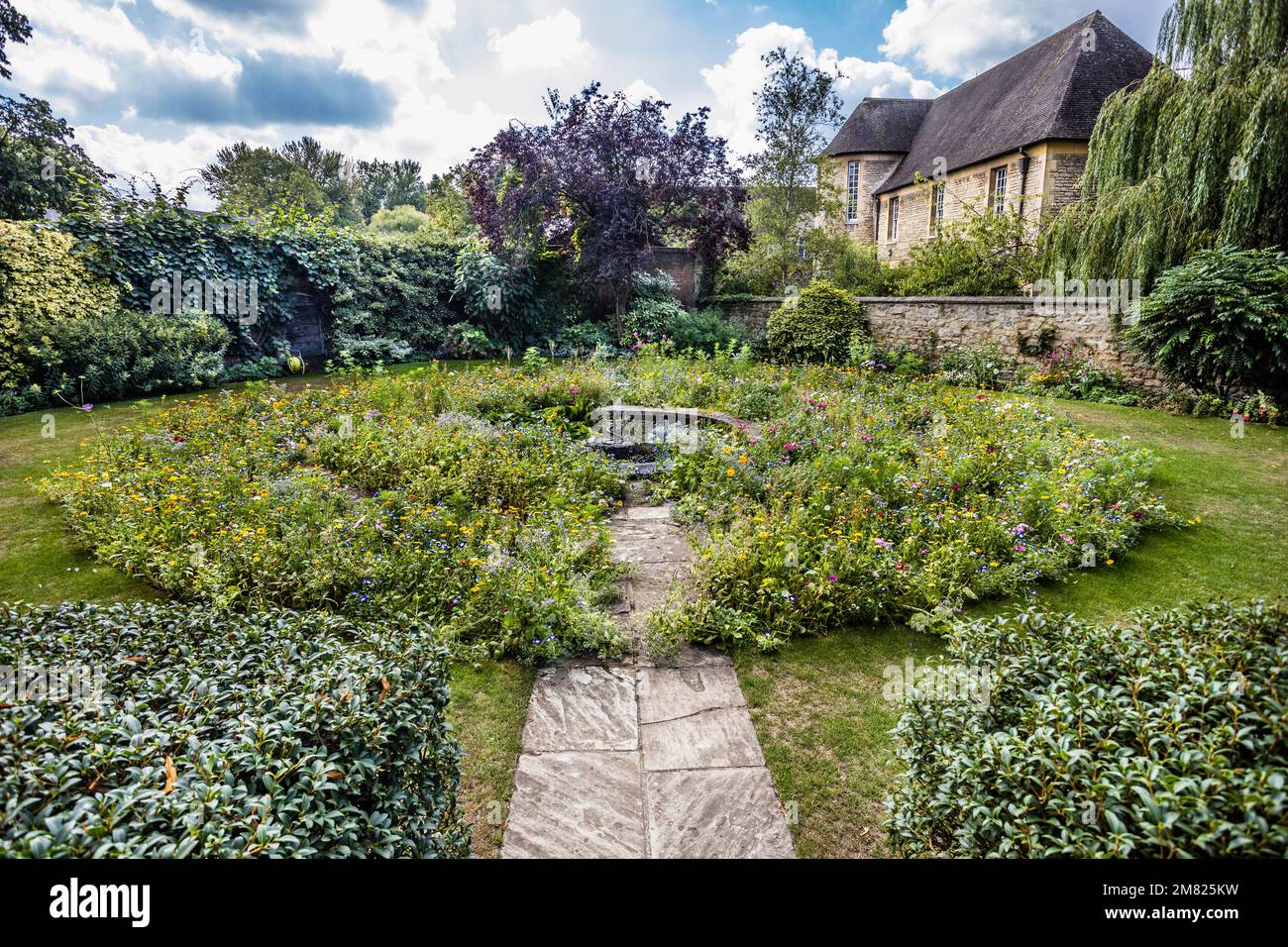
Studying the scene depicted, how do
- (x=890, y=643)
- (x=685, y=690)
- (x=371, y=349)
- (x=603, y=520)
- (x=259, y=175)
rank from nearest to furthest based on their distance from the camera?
(x=685, y=690)
(x=890, y=643)
(x=603, y=520)
(x=371, y=349)
(x=259, y=175)

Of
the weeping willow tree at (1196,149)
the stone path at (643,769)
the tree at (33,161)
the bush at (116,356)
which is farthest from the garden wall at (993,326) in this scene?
the tree at (33,161)

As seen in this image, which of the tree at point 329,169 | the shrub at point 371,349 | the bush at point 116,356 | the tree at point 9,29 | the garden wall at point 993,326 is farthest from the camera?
the tree at point 329,169

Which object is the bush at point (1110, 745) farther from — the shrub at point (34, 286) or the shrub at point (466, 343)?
the shrub at point (466, 343)

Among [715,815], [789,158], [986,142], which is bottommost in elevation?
[715,815]

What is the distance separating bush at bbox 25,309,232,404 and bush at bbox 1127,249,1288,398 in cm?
1385

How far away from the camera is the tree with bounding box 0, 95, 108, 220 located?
588 inches

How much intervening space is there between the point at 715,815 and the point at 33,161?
21189 mm

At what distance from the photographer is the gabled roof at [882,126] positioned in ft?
103

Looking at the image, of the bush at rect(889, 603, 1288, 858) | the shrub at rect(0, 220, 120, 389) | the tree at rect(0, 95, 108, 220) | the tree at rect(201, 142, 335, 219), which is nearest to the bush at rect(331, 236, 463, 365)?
the shrub at rect(0, 220, 120, 389)

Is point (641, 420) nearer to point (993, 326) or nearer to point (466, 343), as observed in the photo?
point (466, 343)

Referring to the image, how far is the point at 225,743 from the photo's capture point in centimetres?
171

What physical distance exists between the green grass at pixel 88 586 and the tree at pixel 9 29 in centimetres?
1384

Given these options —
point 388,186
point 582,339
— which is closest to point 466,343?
point 582,339
